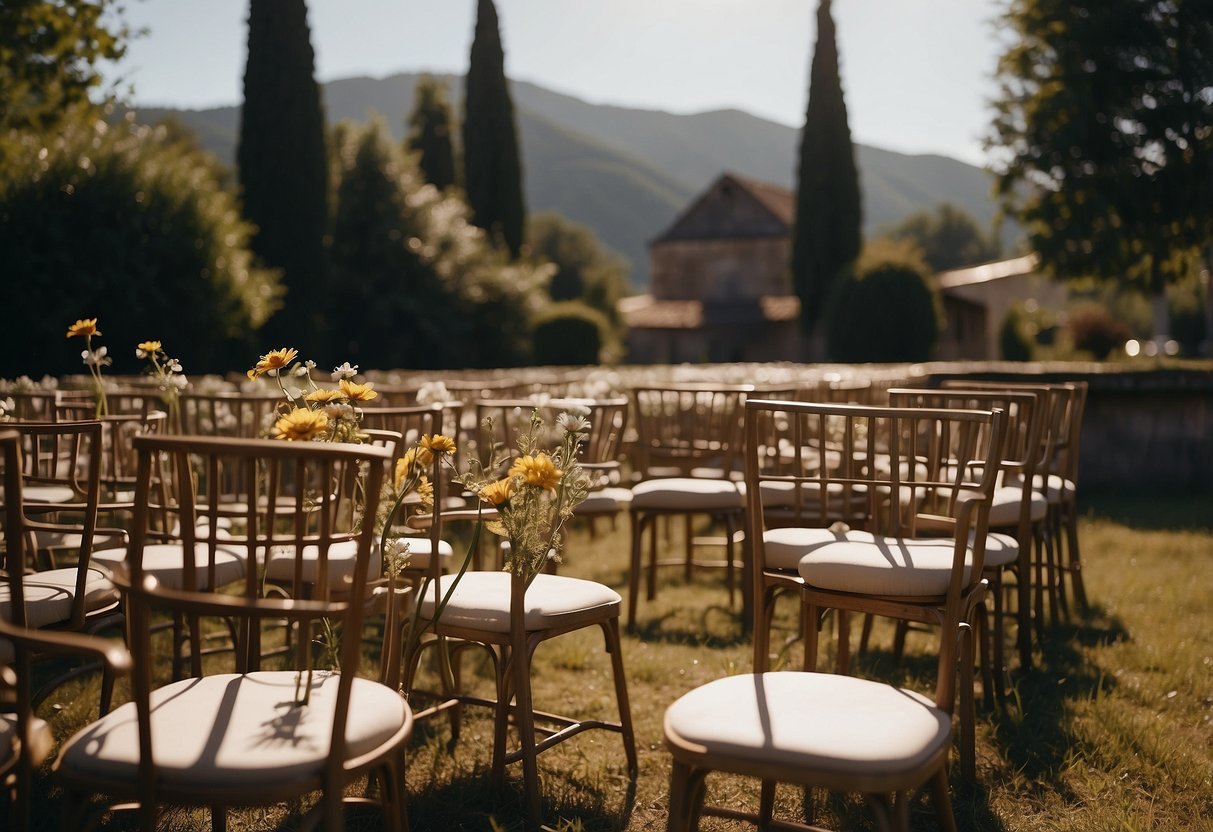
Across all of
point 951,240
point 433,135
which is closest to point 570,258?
point 951,240

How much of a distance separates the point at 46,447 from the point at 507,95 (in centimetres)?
2458

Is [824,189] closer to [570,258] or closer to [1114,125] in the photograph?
[1114,125]

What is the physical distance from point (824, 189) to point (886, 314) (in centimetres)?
567

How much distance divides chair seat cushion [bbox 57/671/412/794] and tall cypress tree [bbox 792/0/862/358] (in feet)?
89.2

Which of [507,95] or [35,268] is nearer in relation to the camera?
[35,268]

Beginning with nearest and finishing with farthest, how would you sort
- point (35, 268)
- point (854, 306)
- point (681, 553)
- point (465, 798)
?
point (465, 798)
point (681, 553)
point (35, 268)
point (854, 306)

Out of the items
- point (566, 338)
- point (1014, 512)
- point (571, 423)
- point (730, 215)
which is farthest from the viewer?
point (730, 215)

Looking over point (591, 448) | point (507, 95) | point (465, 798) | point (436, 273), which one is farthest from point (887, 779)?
point (507, 95)

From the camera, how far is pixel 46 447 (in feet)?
16.9

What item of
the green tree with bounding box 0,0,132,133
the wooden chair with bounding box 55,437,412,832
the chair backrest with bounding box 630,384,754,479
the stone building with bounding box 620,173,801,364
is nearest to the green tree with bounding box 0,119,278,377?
the green tree with bounding box 0,0,132,133

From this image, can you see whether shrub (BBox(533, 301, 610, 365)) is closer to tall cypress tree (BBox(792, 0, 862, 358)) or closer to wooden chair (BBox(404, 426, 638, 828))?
tall cypress tree (BBox(792, 0, 862, 358))

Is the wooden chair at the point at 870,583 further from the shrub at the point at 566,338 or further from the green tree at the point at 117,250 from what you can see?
the shrub at the point at 566,338

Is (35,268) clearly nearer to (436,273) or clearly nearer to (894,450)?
(436,273)

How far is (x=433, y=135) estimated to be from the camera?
3219 centimetres
